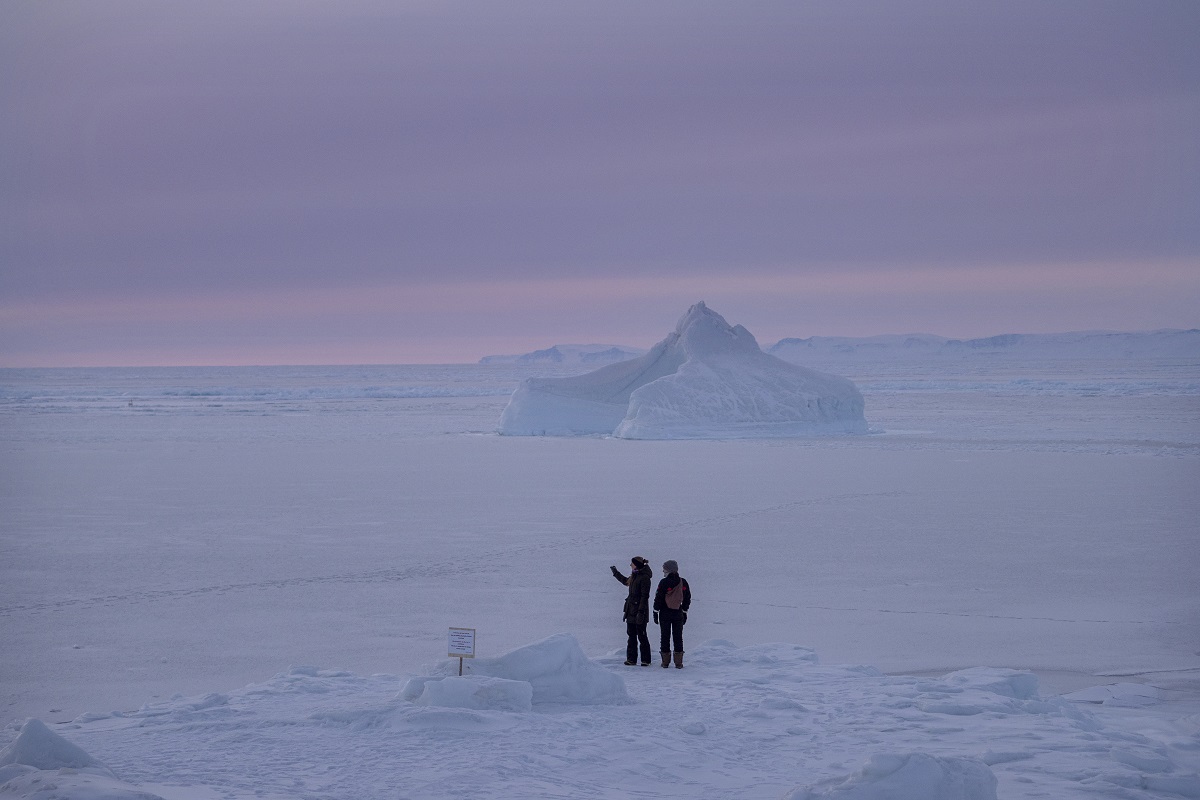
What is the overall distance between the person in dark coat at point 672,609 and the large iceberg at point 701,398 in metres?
23.9

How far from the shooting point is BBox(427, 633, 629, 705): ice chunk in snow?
673cm

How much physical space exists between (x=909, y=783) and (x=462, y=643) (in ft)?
8.66

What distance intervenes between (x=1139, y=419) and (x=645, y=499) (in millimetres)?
27073

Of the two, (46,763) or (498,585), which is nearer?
(46,763)

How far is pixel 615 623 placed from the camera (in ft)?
30.7

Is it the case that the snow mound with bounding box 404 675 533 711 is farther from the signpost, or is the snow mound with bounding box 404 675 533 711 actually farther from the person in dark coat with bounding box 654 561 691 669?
the person in dark coat with bounding box 654 561 691 669

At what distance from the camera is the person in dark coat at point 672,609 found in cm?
773

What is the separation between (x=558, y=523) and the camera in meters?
15.2

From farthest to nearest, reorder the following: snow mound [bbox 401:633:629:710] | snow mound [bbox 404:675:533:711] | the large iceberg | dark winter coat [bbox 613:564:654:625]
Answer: the large iceberg
dark winter coat [bbox 613:564:654:625]
snow mound [bbox 401:633:629:710]
snow mound [bbox 404:675:533:711]

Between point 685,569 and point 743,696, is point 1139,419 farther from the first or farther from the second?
point 743,696

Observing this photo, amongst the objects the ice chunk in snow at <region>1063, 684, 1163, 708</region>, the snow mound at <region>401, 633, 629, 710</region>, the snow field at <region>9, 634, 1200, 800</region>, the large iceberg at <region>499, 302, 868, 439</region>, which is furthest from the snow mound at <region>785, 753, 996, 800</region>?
the large iceberg at <region>499, 302, 868, 439</region>

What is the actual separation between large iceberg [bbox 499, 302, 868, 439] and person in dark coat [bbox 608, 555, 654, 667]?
23.9 meters

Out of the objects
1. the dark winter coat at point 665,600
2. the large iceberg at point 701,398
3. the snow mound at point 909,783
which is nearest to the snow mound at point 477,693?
the dark winter coat at point 665,600

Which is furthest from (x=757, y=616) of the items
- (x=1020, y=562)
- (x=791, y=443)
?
(x=791, y=443)
